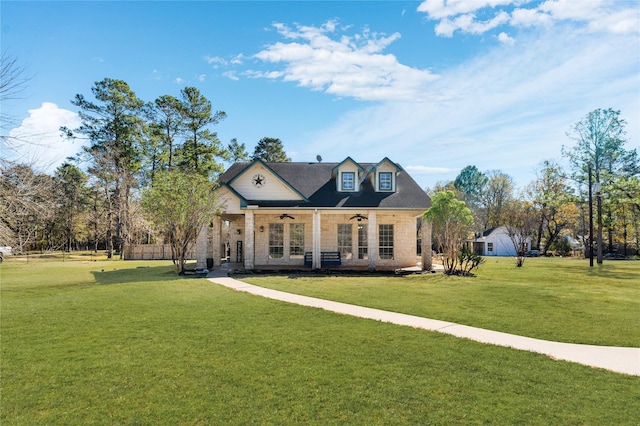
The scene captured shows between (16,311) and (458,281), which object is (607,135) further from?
(16,311)

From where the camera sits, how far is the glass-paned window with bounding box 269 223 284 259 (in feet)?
74.1

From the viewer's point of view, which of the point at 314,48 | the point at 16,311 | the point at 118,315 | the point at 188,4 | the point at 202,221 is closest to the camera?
the point at 118,315

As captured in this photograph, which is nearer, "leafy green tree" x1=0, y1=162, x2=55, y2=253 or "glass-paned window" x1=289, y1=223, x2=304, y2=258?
"leafy green tree" x1=0, y1=162, x2=55, y2=253

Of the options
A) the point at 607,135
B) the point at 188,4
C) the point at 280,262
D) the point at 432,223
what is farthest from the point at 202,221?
the point at 607,135

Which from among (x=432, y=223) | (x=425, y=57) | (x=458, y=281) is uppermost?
(x=425, y=57)

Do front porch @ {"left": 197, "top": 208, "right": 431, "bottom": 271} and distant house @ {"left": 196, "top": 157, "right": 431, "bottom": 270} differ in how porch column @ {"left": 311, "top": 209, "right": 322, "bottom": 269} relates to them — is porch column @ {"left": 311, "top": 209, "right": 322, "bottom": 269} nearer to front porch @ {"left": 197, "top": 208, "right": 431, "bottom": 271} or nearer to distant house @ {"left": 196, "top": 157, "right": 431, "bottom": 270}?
distant house @ {"left": 196, "top": 157, "right": 431, "bottom": 270}

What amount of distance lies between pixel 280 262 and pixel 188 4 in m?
14.5

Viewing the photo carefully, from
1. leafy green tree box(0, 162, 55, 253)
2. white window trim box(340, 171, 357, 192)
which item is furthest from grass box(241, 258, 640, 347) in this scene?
leafy green tree box(0, 162, 55, 253)

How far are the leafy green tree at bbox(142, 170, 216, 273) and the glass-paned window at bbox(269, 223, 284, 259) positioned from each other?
449cm

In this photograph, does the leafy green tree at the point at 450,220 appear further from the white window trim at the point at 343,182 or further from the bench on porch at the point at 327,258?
the bench on porch at the point at 327,258

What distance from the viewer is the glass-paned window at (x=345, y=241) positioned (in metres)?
22.4

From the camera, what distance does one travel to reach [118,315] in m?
9.06

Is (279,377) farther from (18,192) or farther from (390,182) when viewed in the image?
(390,182)

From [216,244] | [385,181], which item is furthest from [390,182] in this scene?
[216,244]
